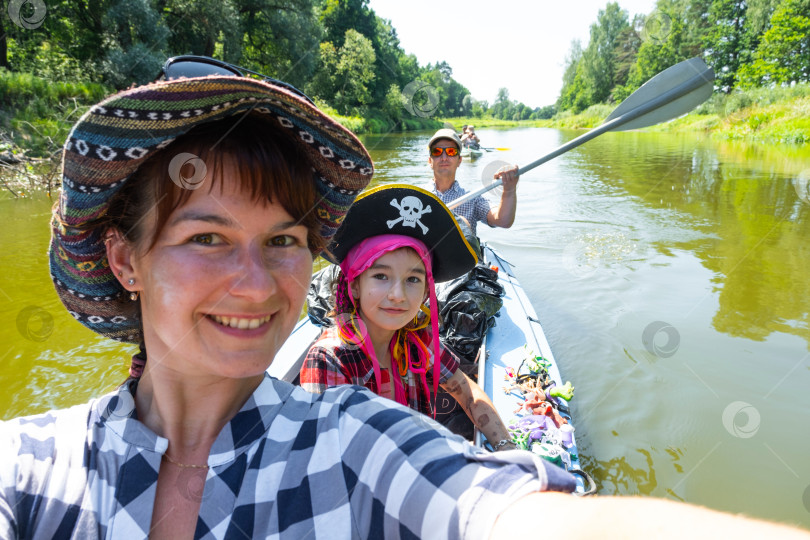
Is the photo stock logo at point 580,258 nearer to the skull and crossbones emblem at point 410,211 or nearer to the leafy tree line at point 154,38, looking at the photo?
the leafy tree line at point 154,38

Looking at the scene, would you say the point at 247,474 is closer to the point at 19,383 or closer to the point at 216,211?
the point at 216,211

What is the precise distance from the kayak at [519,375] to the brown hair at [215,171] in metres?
1.75

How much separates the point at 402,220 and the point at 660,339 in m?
4.83

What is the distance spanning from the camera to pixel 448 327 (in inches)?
138

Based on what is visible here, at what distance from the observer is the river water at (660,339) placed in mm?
3627

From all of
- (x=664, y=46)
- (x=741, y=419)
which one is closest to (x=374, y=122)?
(x=664, y=46)

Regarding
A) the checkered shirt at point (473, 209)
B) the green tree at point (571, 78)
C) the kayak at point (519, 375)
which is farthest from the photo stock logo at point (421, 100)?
the green tree at point (571, 78)

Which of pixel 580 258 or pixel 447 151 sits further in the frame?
pixel 580 258

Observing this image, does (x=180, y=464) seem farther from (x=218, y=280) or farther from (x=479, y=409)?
(x=479, y=409)

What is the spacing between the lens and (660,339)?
18.2 feet

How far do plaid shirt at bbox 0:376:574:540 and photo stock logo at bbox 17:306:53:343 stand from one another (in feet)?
17.6

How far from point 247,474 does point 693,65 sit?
161 inches

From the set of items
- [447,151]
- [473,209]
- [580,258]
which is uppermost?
[447,151]

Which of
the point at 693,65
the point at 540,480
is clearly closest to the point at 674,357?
the point at 693,65
